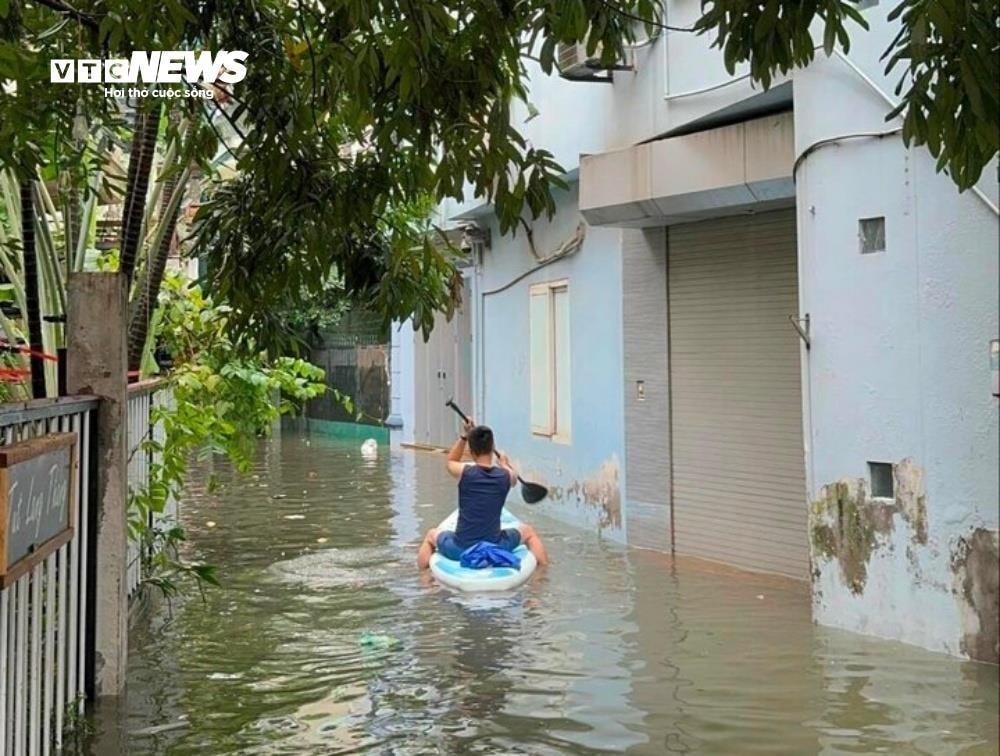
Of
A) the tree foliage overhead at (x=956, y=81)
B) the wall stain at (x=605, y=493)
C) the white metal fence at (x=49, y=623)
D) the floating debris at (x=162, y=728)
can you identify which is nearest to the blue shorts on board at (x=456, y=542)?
the wall stain at (x=605, y=493)

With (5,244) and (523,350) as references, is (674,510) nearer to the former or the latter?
(523,350)

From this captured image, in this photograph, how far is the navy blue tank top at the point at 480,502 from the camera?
31.8ft

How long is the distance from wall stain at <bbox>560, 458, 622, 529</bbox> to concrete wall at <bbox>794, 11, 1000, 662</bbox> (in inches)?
168

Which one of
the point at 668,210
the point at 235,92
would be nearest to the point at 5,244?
the point at 235,92

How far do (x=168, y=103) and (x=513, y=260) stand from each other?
9.25m

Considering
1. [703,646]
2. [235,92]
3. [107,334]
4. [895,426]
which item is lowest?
Result: [703,646]

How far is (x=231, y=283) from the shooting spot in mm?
5184

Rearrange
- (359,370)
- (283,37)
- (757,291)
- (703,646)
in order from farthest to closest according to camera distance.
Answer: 1. (359,370)
2. (757,291)
3. (703,646)
4. (283,37)

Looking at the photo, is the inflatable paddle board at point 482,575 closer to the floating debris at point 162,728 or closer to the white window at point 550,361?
the floating debris at point 162,728

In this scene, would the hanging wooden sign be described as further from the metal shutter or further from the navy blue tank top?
the metal shutter

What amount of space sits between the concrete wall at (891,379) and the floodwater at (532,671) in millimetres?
363

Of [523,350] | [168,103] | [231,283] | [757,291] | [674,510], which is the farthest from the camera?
[523,350]

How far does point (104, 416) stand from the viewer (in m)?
5.81

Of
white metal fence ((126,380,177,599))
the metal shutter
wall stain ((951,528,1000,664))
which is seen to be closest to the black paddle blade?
the metal shutter
